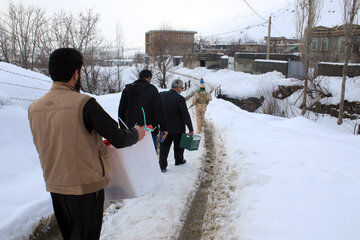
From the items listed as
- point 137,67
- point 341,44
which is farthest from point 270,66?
point 137,67

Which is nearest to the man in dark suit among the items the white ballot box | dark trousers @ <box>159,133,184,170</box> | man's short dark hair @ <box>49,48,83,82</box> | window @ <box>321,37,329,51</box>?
dark trousers @ <box>159,133,184,170</box>

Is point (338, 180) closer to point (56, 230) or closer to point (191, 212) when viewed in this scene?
point (191, 212)

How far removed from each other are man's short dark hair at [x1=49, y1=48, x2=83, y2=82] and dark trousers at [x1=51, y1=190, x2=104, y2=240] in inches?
35.2

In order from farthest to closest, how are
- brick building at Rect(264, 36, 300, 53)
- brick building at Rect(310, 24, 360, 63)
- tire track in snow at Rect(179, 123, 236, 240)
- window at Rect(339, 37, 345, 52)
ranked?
brick building at Rect(264, 36, 300, 53)
window at Rect(339, 37, 345, 52)
brick building at Rect(310, 24, 360, 63)
tire track in snow at Rect(179, 123, 236, 240)

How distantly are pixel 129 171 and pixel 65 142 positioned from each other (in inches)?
28.3

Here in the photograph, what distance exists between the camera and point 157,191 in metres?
4.56

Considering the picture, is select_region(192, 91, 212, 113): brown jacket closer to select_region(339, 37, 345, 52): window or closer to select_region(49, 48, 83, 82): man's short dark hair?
select_region(49, 48, 83, 82): man's short dark hair

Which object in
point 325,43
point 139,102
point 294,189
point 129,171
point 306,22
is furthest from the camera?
point 325,43

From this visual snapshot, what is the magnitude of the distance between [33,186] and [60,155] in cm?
262

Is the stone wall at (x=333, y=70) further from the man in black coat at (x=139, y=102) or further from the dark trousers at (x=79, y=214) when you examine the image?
the dark trousers at (x=79, y=214)

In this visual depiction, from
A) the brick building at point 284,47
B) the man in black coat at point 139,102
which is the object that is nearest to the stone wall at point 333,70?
the brick building at point 284,47

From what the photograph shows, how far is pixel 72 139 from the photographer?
76.0 inches

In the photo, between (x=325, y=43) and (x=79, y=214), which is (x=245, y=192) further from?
(x=325, y=43)

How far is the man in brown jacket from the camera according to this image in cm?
191
